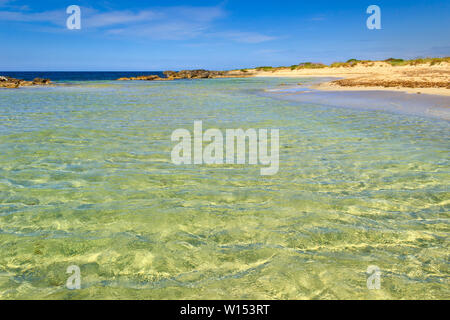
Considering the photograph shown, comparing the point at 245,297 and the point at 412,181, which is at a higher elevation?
the point at 412,181

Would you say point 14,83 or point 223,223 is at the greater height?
point 14,83

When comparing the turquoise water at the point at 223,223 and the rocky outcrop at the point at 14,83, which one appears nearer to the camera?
the turquoise water at the point at 223,223

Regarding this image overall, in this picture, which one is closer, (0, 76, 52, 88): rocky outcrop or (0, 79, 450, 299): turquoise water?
(0, 79, 450, 299): turquoise water

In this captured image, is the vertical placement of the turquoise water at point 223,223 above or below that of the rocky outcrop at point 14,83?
below

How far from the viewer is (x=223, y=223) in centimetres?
407

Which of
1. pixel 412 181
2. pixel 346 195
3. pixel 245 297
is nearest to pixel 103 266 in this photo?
pixel 245 297

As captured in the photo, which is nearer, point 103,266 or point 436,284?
point 436,284

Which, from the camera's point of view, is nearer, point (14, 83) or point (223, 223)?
point (223, 223)

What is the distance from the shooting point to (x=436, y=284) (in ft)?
9.36

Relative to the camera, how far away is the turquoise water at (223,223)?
2.90 metres

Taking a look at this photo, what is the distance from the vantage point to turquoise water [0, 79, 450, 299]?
290 cm

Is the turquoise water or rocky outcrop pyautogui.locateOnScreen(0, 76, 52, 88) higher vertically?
rocky outcrop pyautogui.locateOnScreen(0, 76, 52, 88)
